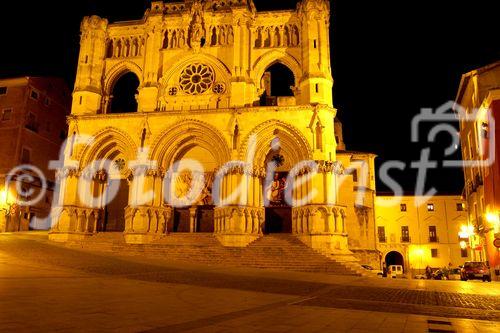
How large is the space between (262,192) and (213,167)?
14.1ft

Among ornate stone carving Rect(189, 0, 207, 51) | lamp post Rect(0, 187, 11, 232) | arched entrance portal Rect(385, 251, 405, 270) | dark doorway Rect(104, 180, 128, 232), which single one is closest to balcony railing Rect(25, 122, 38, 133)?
lamp post Rect(0, 187, 11, 232)

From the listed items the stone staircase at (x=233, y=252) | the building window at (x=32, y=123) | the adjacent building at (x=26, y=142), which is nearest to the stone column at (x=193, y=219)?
the stone staircase at (x=233, y=252)

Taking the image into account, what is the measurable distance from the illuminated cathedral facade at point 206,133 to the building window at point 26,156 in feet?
31.7

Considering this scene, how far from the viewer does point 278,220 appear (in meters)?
28.8

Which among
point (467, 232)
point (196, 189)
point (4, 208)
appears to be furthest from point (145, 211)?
point (467, 232)

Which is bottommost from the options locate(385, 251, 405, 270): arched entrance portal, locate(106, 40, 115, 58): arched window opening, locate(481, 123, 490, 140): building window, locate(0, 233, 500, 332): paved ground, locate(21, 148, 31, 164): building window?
locate(0, 233, 500, 332): paved ground

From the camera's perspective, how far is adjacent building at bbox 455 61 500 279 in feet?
73.9

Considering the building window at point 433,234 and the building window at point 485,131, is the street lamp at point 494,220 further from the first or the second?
the building window at point 433,234

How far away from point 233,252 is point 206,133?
869 centimetres

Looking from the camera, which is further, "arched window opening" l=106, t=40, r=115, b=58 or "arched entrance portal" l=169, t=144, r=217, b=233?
"arched window opening" l=106, t=40, r=115, b=58

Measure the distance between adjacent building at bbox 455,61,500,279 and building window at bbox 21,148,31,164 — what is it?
36.2 meters

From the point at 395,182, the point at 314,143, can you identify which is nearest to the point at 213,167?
the point at 314,143

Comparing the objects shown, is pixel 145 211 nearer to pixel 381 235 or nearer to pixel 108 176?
pixel 108 176

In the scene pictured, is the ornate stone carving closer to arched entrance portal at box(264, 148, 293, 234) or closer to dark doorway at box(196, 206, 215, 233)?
arched entrance portal at box(264, 148, 293, 234)
